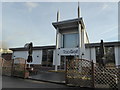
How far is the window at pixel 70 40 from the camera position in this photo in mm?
13186

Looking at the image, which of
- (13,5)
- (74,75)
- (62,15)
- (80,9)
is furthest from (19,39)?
(74,75)

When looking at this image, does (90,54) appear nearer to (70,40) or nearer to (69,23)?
(70,40)

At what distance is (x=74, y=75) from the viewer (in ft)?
18.6

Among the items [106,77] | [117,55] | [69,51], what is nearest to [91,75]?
[106,77]

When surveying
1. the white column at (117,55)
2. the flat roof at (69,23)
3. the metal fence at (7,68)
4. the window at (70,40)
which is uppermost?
the flat roof at (69,23)

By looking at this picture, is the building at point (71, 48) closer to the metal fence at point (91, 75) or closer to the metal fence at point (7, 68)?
the metal fence at point (7, 68)

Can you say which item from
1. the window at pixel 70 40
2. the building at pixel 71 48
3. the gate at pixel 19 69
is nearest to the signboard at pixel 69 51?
the building at pixel 71 48

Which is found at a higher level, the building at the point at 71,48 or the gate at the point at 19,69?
the building at the point at 71,48

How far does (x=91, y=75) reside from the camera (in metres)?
5.25

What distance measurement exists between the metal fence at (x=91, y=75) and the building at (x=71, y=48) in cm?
594

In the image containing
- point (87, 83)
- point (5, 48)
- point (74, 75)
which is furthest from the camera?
point (5, 48)

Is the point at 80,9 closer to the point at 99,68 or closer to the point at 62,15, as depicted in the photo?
the point at 62,15

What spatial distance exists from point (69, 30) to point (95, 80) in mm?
9313

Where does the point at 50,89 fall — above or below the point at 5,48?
below
